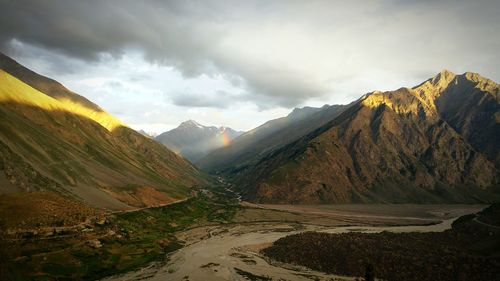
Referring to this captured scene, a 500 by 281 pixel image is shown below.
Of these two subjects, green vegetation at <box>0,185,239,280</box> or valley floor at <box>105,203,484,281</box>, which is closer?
green vegetation at <box>0,185,239,280</box>

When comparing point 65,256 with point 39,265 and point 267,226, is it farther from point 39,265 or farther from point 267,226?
point 267,226

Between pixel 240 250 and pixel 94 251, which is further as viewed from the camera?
pixel 240 250

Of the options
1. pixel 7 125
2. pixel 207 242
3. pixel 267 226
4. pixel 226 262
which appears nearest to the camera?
pixel 226 262

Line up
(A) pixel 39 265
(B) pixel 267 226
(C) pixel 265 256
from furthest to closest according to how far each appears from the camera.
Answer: (B) pixel 267 226, (C) pixel 265 256, (A) pixel 39 265

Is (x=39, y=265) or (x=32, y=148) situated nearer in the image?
(x=39, y=265)

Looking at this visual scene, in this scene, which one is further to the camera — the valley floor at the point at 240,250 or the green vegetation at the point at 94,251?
the valley floor at the point at 240,250

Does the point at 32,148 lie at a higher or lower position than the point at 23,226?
higher

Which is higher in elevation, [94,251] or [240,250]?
[94,251]

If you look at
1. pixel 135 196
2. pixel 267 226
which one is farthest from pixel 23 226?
pixel 267 226
